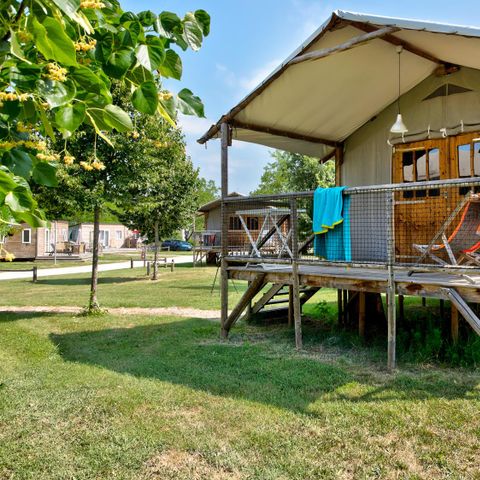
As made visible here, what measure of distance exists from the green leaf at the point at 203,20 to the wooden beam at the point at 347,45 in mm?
4947

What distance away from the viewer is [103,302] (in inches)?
525

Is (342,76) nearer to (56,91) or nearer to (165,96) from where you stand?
(165,96)

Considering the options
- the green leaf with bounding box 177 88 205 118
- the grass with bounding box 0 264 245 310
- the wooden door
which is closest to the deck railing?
the wooden door

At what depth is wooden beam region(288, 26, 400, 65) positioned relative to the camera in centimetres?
577

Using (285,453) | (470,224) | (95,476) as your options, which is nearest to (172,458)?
(95,476)

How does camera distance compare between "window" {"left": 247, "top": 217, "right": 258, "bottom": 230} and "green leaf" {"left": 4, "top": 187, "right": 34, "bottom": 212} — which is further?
"window" {"left": 247, "top": 217, "right": 258, "bottom": 230}

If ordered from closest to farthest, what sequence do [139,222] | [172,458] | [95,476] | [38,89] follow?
[38,89], [95,476], [172,458], [139,222]

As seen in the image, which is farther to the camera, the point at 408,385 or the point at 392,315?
the point at 392,315

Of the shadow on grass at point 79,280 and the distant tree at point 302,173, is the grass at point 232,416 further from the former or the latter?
the distant tree at point 302,173

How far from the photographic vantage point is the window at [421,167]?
7.93m

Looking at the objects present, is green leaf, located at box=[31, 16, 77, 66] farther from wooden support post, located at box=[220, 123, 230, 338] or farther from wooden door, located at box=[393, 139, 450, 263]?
wooden door, located at box=[393, 139, 450, 263]

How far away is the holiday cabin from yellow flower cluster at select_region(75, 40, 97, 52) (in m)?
4.69

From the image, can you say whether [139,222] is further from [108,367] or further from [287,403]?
[287,403]

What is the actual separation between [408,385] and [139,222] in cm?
1731
